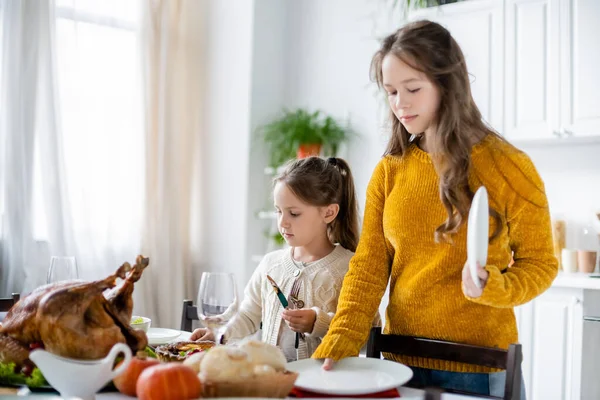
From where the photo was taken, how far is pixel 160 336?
1.79 m

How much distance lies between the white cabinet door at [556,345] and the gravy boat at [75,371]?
98.1 inches

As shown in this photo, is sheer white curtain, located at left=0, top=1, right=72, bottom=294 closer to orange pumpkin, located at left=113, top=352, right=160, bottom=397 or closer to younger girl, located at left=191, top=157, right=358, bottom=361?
younger girl, located at left=191, top=157, right=358, bottom=361

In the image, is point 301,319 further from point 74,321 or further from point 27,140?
point 27,140

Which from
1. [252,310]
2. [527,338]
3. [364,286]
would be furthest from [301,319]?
[527,338]

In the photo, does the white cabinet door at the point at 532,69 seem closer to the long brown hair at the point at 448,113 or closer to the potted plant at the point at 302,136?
the potted plant at the point at 302,136

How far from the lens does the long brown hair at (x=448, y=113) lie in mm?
1444

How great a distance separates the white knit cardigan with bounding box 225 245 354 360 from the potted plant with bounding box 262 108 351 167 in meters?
1.88

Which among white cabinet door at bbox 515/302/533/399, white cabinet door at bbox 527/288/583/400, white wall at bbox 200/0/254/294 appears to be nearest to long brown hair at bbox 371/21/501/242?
white cabinet door at bbox 527/288/583/400

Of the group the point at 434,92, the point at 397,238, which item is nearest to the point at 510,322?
the point at 397,238

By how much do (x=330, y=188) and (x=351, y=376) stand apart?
895 millimetres

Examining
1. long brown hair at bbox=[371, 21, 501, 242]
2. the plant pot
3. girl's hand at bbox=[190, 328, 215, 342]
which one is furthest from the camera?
the plant pot

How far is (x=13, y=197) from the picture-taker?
3414mm

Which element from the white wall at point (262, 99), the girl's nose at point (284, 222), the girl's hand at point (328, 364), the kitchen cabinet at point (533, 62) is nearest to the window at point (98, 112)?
the white wall at point (262, 99)

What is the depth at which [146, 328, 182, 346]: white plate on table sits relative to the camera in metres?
1.71
